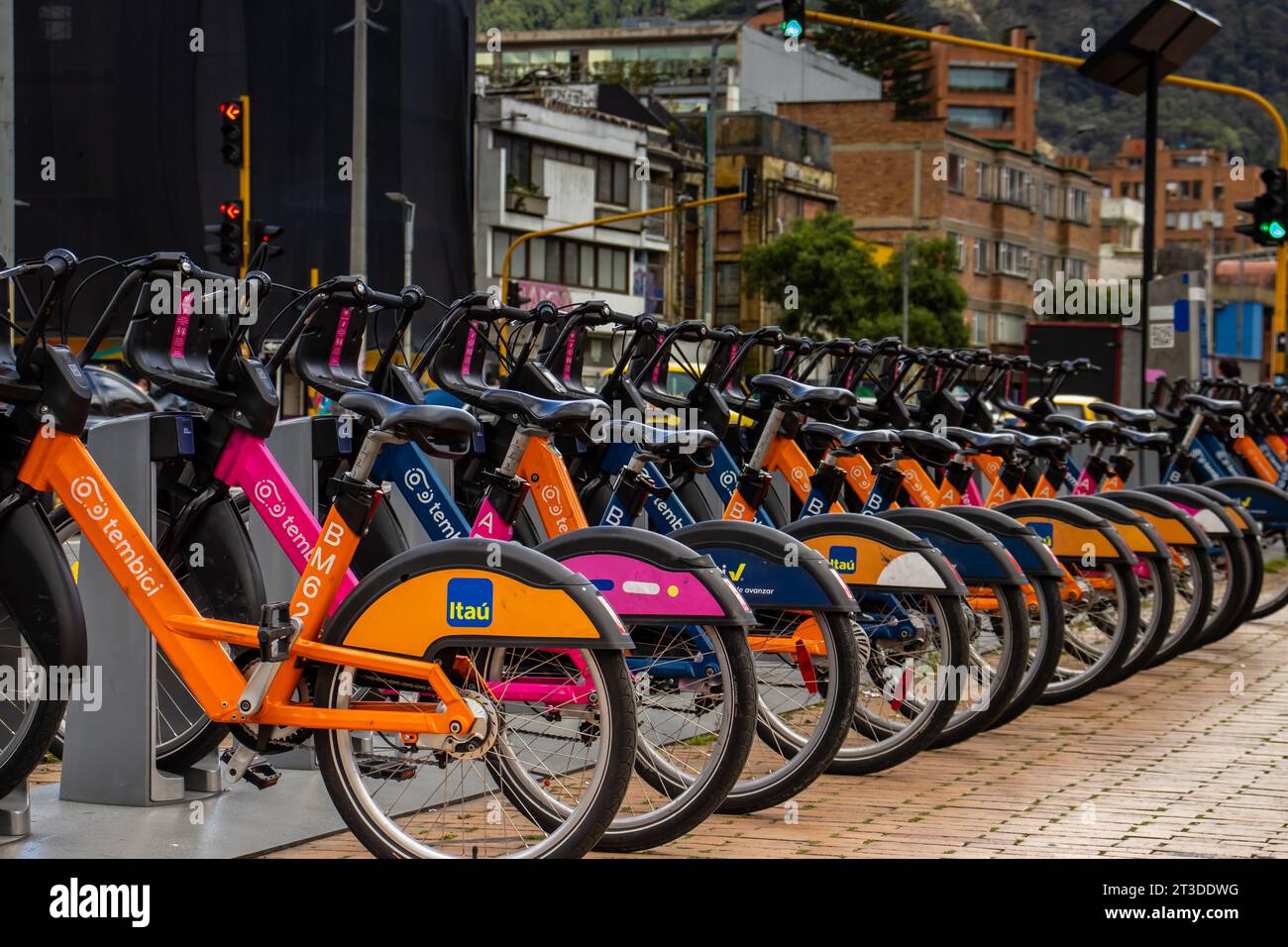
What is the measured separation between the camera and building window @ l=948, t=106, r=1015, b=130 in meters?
131

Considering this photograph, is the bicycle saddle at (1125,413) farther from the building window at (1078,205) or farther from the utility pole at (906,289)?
the building window at (1078,205)

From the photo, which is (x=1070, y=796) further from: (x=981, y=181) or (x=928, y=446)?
(x=981, y=181)

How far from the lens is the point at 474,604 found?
5.23 meters

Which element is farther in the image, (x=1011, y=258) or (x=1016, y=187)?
(x=1016, y=187)

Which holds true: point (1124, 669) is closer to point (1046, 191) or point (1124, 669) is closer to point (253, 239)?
point (253, 239)

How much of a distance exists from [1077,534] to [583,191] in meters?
56.2

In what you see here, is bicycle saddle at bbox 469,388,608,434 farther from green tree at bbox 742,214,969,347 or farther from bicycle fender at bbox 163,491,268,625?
green tree at bbox 742,214,969,347

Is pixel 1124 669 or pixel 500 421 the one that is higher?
pixel 500 421

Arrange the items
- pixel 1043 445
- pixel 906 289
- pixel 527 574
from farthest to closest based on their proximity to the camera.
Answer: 1. pixel 906 289
2. pixel 1043 445
3. pixel 527 574

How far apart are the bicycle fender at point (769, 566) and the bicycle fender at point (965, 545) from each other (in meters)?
1.08

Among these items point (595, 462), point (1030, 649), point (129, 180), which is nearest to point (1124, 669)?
point (1030, 649)

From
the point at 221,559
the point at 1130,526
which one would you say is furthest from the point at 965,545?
the point at 221,559

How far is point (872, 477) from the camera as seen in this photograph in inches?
339

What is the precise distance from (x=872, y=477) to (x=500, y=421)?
2388 mm
